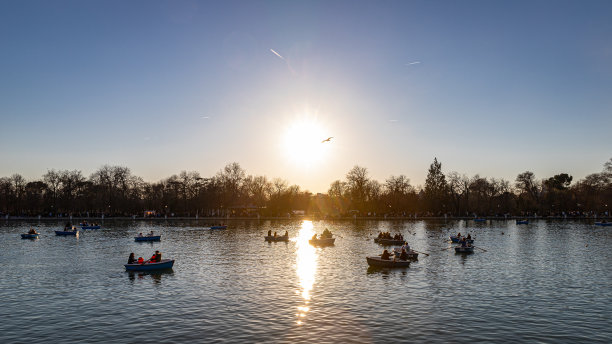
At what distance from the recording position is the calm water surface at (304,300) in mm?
21922

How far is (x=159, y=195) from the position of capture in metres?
181

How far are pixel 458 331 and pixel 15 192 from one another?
18168cm

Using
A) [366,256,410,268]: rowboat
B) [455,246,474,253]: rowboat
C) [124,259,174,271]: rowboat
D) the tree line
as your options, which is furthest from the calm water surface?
the tree line

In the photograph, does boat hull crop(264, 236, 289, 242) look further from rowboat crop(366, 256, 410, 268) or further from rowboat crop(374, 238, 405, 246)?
rowboat crop(366, 256, 410, 268)

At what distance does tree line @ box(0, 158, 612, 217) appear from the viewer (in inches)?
6447

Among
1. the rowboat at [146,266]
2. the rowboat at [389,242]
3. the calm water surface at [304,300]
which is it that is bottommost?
the calm water surface at [304,300]

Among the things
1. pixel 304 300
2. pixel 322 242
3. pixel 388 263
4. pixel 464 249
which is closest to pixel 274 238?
pixel 322 242

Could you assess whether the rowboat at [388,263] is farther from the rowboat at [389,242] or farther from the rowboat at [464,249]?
the rowboat at [389,242]

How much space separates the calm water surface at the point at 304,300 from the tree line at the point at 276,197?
12392cm

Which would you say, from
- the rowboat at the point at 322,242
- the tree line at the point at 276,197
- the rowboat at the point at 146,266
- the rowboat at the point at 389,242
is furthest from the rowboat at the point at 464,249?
the tree line at the point at 276,197

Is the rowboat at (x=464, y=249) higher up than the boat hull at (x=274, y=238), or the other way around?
the boat hull at (x=274, y=238)

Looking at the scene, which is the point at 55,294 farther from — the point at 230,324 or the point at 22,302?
the point at 230,324

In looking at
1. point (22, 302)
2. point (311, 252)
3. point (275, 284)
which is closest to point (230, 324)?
point (275, 284)

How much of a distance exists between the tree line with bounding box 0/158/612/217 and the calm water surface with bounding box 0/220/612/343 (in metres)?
124
